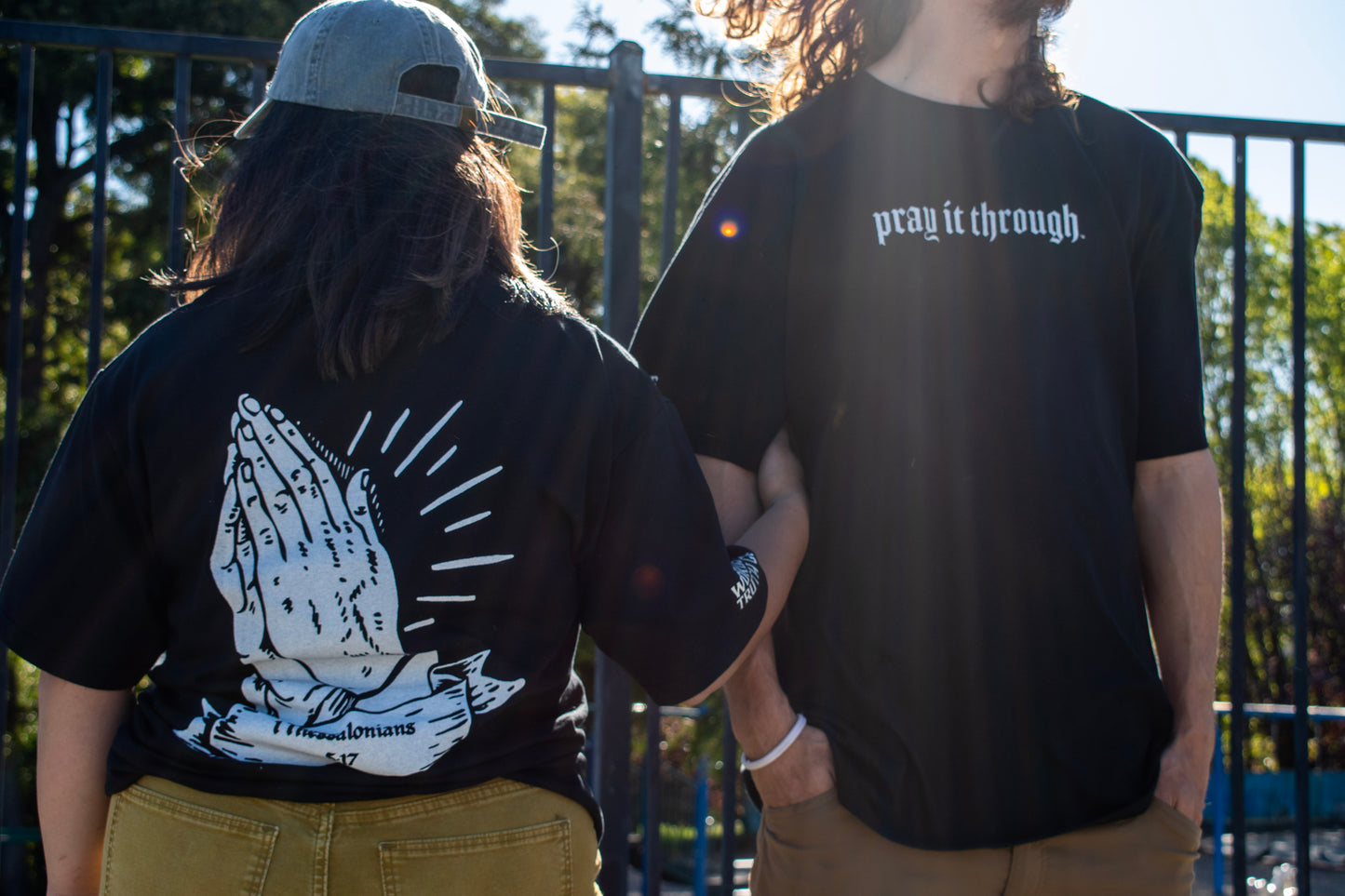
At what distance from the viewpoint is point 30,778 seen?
38.4ft

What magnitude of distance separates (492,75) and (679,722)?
44.0 feet

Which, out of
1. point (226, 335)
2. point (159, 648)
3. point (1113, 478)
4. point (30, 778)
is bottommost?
point (30, 778)

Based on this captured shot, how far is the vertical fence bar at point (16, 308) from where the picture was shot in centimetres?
209

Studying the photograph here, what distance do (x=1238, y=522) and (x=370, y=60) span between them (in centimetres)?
213

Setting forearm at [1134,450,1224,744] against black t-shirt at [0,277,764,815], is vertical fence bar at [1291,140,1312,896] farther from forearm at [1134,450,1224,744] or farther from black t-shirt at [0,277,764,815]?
black t-shirt at [0,277,764,815]

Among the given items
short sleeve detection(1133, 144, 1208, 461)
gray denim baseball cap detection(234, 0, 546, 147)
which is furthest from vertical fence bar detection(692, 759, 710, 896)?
gray denim baseball cap detection(234, 0, 546, 147)

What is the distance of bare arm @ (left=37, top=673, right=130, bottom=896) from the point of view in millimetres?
1308

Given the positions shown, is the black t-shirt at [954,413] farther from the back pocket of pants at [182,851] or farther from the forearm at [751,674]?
the back pocket of pants at [182,851]

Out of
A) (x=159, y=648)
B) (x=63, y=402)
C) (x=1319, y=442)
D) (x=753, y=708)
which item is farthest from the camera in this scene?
(x=1319, y=442)

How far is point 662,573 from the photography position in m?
1.30

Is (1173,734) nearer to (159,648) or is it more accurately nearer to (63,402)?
(159,648)

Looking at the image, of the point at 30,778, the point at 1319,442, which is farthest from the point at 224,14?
the point at 1319,442

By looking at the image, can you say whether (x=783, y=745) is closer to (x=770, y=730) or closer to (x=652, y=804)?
(x=770, y=730)

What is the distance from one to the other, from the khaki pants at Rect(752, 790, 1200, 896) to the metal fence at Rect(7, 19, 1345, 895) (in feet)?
2.45
